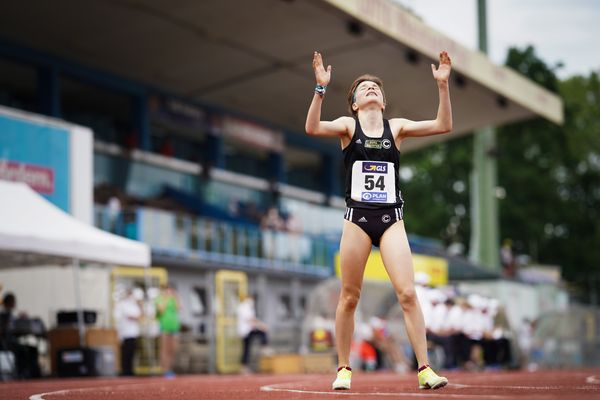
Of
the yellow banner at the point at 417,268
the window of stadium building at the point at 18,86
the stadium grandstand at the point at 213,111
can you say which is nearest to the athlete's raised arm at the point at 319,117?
the stadium grandstand at the point at 213,111

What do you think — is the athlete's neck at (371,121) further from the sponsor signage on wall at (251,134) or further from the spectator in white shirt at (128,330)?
the sponsor signage on wall at (251,134)

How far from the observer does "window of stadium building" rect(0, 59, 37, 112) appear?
3177 centimetres

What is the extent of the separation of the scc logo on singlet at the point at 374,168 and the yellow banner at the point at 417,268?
700 inches

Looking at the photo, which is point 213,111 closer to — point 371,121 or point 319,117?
point 371,121

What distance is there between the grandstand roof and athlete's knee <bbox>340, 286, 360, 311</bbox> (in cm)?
1999

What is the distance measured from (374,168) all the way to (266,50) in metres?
24.4

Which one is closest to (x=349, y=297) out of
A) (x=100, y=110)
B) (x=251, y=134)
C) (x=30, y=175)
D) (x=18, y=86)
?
(x=30, y=175)

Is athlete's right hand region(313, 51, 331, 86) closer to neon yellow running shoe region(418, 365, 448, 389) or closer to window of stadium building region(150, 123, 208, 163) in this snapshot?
neon yellow running shoe region(418, 365, 448, 389)

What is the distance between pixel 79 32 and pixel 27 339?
11338 millimetres

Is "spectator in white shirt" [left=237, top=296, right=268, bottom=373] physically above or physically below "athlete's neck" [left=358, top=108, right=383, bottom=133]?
below

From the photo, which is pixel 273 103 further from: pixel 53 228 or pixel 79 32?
pixel 53 228

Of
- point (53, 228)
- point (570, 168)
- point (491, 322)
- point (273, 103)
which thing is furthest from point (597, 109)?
point (53, 228)

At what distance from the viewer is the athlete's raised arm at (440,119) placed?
8695 millimetres

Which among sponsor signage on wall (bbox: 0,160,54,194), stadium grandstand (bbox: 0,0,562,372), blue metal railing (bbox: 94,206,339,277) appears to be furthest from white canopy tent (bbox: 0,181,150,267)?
blue metal railing (bbox: 94,206,339,277)
